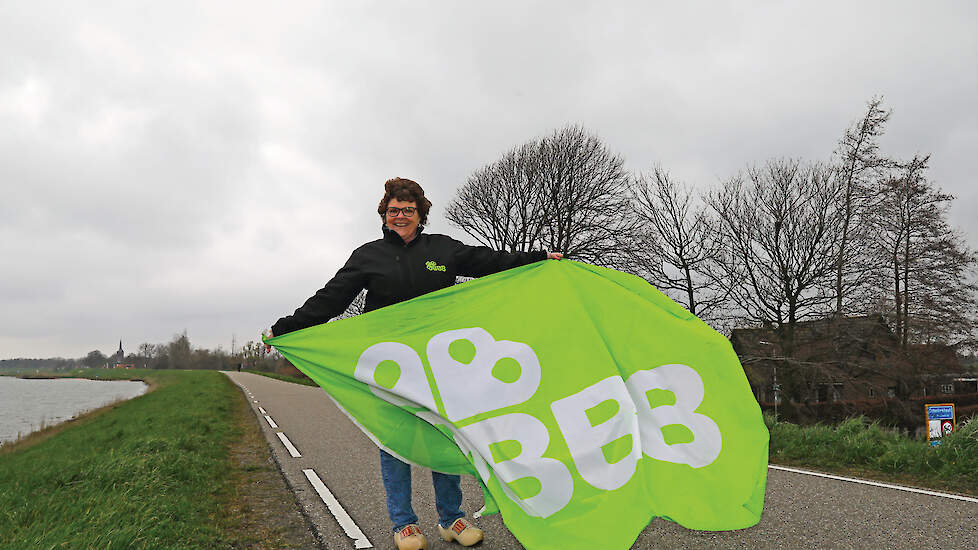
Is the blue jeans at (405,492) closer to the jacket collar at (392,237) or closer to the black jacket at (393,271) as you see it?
the black jacket at (393,271)

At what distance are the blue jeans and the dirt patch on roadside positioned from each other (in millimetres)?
761

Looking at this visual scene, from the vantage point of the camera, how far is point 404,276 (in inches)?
145

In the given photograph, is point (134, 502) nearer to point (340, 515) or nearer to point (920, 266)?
point (340, 515)

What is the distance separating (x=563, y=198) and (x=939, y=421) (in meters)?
19.7

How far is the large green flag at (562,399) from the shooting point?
2.95 metres

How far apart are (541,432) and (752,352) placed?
24504 millimetres

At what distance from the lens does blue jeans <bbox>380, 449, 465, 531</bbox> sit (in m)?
3.64

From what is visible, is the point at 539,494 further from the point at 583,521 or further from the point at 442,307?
the point at 442,307

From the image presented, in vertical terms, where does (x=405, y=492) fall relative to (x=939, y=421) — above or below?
above

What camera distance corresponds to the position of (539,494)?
9.52 ft

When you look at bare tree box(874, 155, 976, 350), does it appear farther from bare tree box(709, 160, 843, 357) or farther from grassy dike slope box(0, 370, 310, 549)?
grassy dike slope box(0, 370, 310, 549)

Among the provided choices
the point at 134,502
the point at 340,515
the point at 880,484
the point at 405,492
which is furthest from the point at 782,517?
the point at 134,502

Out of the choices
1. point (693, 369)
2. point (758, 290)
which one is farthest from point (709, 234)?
point (693, 369)

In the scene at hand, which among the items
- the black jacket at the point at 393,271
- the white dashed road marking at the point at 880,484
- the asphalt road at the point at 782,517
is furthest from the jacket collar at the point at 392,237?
the white dashed road marking at the point at 880,484
